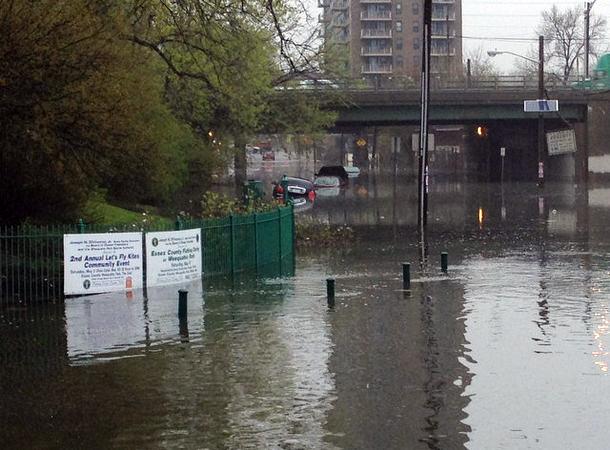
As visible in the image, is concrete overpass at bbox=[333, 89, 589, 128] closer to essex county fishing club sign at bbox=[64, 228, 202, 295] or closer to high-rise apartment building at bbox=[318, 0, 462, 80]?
essex county fishing club sign at bbox=[64, 228, 202, 295]

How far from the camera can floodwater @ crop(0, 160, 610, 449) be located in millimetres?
9922

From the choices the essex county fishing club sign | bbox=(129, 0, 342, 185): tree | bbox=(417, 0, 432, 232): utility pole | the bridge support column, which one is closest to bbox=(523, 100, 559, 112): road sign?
bbox=(129, 0, 342, 185): tree

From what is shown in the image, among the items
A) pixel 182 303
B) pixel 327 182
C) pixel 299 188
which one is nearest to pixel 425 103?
pixel 182 303

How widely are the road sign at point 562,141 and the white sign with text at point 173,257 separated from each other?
5422 centimetres

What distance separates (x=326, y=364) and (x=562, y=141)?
62.6m

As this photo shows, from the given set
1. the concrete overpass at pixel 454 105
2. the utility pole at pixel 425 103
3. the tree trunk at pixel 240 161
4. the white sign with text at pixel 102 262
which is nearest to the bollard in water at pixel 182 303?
the white sign with text at pixel 102 262

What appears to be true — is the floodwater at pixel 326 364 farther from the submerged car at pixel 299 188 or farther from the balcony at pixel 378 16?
the balcony at pixel 378 16

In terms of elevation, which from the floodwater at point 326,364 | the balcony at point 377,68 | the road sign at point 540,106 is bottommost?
the floodwater at point 326,364

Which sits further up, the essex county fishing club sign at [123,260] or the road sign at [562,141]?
the road sign at [562,141]

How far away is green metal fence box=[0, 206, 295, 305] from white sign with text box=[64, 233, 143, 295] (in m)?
0.38

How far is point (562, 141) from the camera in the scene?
239 ft

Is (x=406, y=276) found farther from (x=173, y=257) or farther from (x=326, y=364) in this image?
(x=326, y=364)

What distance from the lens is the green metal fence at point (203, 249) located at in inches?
764

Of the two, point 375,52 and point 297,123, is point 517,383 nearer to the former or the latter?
point 297,123
